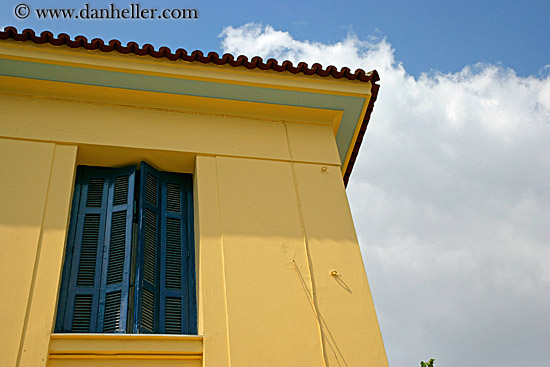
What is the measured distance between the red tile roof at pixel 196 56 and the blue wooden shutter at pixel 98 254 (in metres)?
1.38

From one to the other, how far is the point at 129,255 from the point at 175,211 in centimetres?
86

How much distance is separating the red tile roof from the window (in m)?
1.35

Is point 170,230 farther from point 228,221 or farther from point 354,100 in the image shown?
point 354,100

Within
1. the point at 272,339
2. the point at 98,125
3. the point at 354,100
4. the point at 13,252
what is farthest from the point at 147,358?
the point at 354,100

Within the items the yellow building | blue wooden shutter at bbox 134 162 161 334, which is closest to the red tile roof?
the yellow building

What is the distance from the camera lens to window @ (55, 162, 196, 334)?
5879 millimetres

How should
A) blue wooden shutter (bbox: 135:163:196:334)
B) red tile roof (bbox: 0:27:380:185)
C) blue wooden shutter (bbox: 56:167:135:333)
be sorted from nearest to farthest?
blue wooden shutter (bbox: 56:167:135:333)
blue wooden shutter (bbox: 135:163:196:334)
red tile roof (bbox: 0:27:380:185)

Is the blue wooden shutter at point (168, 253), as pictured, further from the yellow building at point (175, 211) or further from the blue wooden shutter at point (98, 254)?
the blue wooden shutter at point (98, 254)

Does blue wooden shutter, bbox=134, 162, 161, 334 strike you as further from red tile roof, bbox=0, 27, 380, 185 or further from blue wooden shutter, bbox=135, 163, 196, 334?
red tile roof, bbox=0, 27, 380, 185

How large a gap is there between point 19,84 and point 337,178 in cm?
375

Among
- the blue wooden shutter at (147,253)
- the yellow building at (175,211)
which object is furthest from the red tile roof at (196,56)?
the blue wooden shutter at (147,253)

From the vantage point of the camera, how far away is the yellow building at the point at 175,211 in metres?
5.60

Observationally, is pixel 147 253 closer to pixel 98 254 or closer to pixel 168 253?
pixel 168 253

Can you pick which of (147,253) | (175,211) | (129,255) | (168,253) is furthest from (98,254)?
(175,211)
